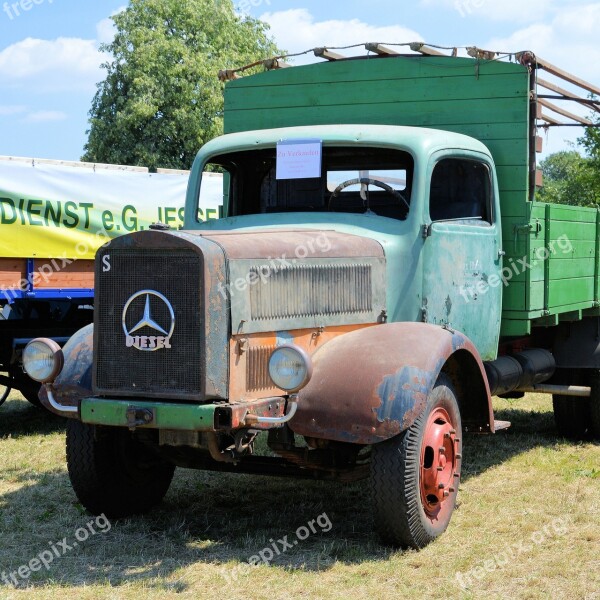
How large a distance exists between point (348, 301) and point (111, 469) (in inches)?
66.2

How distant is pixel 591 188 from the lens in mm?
21172

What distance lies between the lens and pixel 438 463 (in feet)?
16.7

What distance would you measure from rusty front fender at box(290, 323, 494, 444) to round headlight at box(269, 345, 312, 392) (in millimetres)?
241

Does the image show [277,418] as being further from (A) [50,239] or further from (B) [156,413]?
(A) [50,239]

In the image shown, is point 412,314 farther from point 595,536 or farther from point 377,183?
point 595,536

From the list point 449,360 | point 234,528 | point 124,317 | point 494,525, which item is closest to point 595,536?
point 494,525

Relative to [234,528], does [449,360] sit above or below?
above

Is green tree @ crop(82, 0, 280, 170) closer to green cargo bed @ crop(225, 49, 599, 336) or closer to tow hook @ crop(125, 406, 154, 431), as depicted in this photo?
green cargo bed @ crop(225, 49, 599, 336)

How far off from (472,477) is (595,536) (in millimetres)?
1503

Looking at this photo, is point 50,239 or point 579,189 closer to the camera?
point 50,239

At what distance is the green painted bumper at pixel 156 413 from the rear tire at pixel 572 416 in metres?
4.45

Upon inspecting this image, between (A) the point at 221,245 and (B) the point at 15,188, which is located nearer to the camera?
(A) the point at 221,245

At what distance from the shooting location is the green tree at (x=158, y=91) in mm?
30625

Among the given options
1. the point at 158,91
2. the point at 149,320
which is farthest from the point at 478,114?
the point at 158,91
